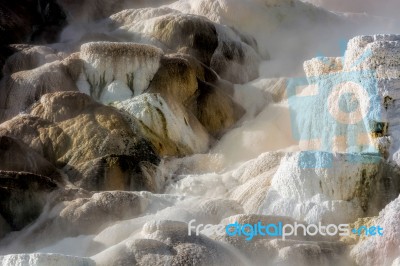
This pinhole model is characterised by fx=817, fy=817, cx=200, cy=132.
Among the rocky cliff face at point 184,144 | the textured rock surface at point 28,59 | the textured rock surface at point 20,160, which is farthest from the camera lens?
the textured rock surface at point 28,59

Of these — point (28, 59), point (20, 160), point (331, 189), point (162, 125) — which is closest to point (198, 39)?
point (28, 59)

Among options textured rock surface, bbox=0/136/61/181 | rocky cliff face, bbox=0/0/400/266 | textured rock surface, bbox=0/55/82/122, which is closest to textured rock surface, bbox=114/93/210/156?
rocky cliff face, bbox=0/0/400/266

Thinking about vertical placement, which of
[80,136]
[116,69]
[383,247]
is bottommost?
[383,247]

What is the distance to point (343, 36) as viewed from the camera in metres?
21.9

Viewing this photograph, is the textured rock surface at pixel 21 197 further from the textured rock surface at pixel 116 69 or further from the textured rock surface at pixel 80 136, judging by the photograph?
the textured rock surface at pixel 116 69

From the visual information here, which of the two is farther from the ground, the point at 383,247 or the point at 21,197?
the point at 21,197

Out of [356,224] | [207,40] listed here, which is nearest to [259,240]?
[356,224]

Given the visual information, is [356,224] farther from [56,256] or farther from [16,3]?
[16,3]

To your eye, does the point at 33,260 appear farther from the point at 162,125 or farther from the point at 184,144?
the point at 184,144

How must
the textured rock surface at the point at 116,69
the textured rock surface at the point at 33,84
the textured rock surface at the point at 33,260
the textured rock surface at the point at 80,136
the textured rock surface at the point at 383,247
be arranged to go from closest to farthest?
the textured rock surface at the point at 33,260 → the textured rock surface at the point at 383,247 → the textured rock surface at the point at 80,136 → the textured rock surface at the point at 33,84 → the textured rock surface at the point at 116,69

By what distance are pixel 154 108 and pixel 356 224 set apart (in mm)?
5398

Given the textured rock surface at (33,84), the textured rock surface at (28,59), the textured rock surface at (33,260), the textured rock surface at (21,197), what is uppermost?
the textured rock surface at (28,59)

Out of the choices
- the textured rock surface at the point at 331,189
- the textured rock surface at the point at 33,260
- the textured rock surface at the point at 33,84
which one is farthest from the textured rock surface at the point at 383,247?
the textured rock surface at the point at 33,84

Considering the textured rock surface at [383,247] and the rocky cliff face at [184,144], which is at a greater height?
the rocky cliff face at [184,144]
